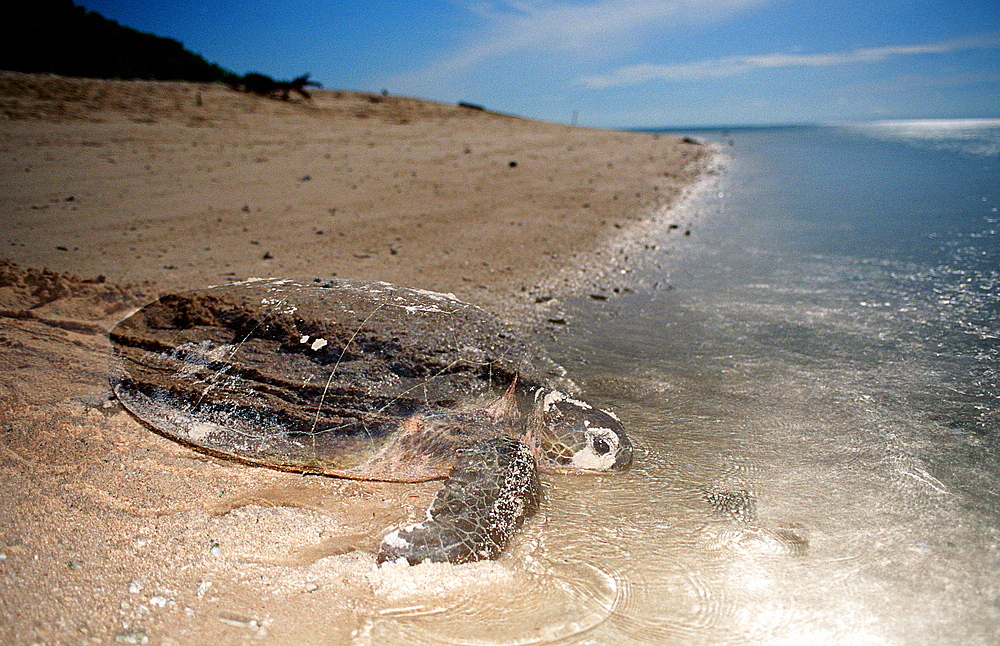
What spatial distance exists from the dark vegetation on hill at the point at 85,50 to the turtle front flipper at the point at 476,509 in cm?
1436

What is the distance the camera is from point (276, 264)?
4.87 metres

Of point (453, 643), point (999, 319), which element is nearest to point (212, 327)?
point (453, 643)

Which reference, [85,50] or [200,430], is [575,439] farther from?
[85,50]

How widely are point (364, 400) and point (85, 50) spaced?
53.5ft

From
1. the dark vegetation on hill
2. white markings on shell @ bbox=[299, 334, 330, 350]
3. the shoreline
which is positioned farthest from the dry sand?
the dark vegetation on hill

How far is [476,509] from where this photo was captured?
2229 millimetres

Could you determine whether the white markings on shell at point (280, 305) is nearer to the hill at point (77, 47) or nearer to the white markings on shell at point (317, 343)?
the white markings on shell at point (317, 343)

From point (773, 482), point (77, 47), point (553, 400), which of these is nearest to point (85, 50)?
point (77, 47)

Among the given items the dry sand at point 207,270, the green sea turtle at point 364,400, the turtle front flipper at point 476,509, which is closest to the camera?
the dry sand at point 207,270

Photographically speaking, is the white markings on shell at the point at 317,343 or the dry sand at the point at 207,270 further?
the white markings on shell at the point at 317,343

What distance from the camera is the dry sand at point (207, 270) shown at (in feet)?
5.89

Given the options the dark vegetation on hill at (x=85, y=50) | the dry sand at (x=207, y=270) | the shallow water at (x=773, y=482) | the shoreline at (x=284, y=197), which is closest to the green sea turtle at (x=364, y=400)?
the dry sand at (x=207, y=270)

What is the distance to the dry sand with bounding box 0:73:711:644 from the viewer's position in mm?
1796

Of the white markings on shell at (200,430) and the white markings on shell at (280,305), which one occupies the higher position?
the white markings on shell at (280,305)
